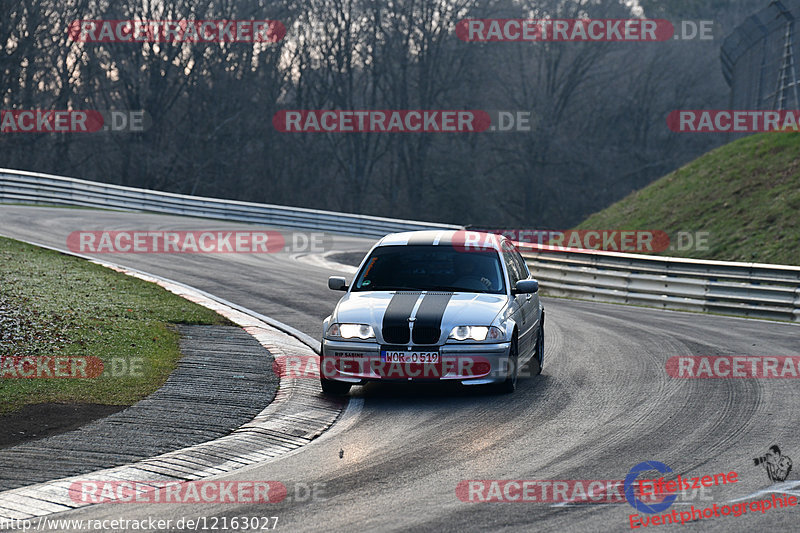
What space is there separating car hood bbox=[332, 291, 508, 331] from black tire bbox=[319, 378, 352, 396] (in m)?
0.64

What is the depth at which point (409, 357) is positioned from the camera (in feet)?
31.3

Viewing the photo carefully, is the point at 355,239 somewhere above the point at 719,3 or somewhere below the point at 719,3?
below

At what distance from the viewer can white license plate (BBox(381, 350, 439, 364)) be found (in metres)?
9.54

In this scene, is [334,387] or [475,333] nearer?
[475,333]

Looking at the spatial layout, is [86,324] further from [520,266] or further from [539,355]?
[539,355]

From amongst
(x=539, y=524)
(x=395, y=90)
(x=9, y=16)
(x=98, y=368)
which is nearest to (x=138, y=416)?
(x=98, y=368)

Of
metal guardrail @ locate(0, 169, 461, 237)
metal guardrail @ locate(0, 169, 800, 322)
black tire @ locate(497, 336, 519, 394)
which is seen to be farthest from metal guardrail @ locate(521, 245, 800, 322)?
metal guardrail @ locate(0, 169, 461, 237)

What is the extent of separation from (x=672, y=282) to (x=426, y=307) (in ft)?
36.8

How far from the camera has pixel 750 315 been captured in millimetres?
18359

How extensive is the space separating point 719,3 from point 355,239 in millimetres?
59887

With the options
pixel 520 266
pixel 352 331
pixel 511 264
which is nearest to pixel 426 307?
pixel 352 331

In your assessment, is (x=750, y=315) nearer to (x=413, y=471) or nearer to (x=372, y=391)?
(x=372, y=391)

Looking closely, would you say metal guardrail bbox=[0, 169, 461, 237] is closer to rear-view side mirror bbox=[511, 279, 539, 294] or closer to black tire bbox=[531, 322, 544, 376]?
black tire bbox=[531, 322, 544, 376]

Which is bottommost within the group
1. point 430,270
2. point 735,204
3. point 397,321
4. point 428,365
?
point 428,365
